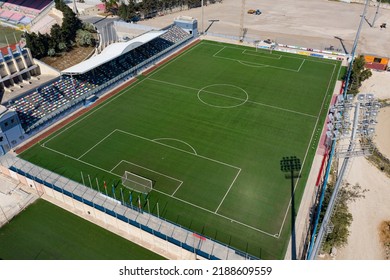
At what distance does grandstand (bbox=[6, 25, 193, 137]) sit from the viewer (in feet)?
183

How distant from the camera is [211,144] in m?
51.6

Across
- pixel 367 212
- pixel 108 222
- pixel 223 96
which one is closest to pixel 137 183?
pixel 108 222

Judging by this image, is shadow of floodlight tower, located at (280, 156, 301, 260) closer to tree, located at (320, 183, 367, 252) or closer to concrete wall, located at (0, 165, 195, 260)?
tree, located at (320, 183, 367, 252)

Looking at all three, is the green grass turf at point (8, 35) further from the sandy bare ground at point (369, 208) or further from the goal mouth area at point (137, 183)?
the sandy bare ground at point (369, 208)

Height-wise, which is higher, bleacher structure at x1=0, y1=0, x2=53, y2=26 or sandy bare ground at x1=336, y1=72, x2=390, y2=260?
bleacher structure at x1=0, y1=0, x2=53, y2=26

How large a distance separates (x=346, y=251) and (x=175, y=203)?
2005cm

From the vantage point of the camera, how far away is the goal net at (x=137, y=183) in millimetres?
42812

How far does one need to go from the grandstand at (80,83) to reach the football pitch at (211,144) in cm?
372

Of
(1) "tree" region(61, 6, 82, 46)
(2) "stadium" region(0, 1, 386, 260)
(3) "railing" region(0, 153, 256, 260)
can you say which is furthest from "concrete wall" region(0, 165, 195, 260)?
(1) "tree" region(61, 6, 82, 46)

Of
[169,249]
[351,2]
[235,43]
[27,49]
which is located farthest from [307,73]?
[351,2]

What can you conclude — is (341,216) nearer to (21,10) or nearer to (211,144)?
(211,144)

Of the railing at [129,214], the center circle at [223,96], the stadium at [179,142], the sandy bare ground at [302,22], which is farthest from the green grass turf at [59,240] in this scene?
the sandy bare ground at [302,22]

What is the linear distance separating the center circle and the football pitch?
20cm

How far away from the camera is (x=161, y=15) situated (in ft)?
396
